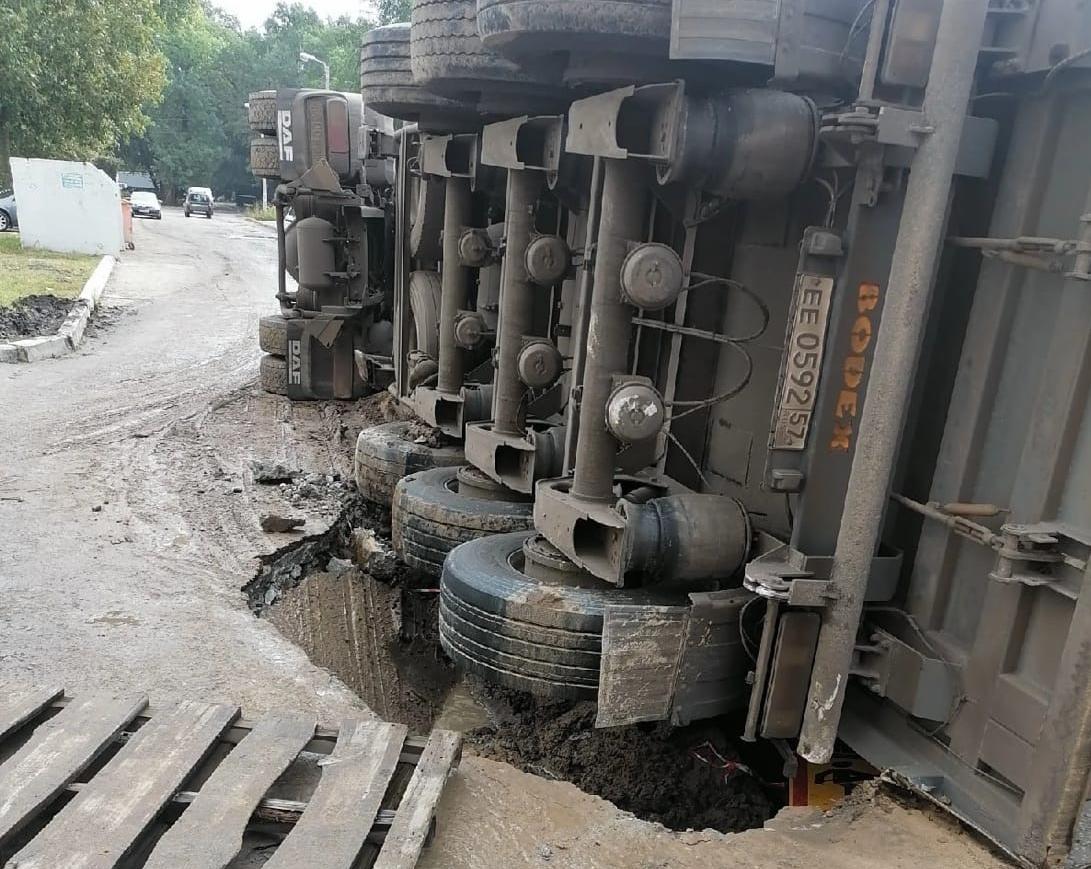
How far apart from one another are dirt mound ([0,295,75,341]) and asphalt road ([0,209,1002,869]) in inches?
24.5

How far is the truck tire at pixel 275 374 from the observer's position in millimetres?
9523

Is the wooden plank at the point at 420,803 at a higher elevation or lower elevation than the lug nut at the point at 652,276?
lower

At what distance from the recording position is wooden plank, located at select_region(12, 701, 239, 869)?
8.53 feet

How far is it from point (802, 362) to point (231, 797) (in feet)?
7.80

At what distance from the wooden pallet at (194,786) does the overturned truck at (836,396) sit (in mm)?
784

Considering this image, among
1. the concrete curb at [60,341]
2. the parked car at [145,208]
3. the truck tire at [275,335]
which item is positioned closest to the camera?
the truck tire at [275,335]

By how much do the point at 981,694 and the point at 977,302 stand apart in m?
1.33

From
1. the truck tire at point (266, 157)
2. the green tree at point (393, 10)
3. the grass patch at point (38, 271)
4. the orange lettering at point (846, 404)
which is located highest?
the green tree at point (393, 10)

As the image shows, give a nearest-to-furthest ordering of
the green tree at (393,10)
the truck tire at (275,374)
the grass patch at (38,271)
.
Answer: the truck tire at (275,374) → the grass patch at (38,271) → the green tree at (393,10)

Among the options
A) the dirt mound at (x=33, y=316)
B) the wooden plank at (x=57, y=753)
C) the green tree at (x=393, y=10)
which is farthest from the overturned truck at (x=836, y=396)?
the green tree at (x=393, y=10)

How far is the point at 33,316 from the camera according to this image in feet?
40.2

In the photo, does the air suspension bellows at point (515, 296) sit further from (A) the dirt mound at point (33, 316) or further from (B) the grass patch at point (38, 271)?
(B) the grass patch at point (38, 271)

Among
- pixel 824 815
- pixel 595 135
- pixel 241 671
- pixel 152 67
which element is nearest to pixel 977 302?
pixel 595 135

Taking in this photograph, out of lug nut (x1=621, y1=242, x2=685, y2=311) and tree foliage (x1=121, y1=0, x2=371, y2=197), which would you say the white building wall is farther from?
tree foliage (x1=121, y1=0, x2=371, y2=197)
